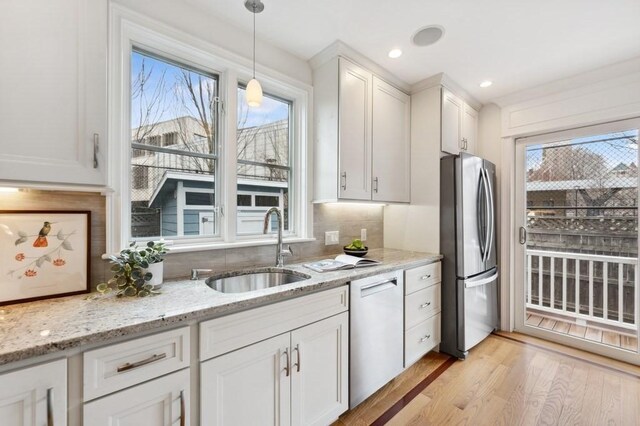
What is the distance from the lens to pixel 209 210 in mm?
1907

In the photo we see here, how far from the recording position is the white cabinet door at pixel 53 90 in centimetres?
99

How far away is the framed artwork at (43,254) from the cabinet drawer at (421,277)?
1985mm

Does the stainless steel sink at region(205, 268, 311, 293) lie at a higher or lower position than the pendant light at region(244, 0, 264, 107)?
lower

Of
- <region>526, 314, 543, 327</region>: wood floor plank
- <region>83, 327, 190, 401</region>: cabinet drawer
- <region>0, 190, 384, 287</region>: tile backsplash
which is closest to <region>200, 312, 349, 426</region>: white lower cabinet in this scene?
<region>83, 327, 190, 401</region>: cabinet drawer

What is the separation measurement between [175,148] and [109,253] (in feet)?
2.40

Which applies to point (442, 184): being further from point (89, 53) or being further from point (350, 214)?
point (89, 53)

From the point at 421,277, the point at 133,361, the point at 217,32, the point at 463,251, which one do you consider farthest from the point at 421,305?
the point at 217,32

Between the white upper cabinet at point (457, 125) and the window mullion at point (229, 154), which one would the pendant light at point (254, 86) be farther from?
the white upper cabinet at point (457, 125)

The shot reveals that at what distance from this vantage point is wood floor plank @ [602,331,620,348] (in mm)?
2508

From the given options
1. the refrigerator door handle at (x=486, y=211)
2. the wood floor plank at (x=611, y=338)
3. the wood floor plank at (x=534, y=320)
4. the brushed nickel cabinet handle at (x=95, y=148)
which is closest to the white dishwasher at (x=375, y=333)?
the refrigerator door handle at (x=486, y=211)

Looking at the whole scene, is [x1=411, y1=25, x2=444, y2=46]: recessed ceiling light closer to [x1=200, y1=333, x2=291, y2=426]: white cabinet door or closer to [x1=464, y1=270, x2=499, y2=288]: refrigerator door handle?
[x1=464, y1=270, x2=499, y2=288]: refrigerator door handle

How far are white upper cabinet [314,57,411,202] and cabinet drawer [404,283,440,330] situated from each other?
0.85m

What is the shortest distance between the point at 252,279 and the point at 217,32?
5.37 feet

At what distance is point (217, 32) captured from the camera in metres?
1.83
